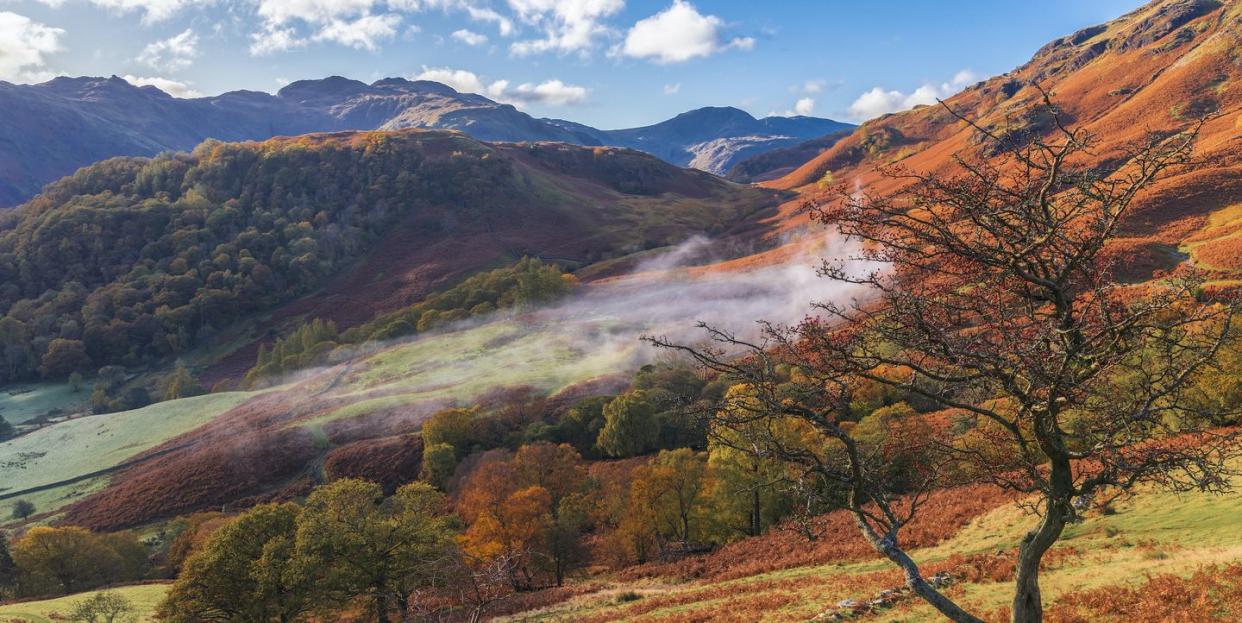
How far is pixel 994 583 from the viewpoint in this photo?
1872cm

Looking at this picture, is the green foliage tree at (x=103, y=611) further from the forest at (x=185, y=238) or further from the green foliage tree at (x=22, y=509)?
the forest at (x=185, y=238)

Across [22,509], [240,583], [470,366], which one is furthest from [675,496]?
[22,509]

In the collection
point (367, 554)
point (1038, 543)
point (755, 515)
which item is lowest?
point (755, 515)

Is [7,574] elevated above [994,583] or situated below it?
below

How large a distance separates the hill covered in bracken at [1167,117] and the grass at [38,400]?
138997 millimetres

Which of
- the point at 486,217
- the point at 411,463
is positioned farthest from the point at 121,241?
the point at 411,463

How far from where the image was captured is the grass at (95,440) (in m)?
81.6

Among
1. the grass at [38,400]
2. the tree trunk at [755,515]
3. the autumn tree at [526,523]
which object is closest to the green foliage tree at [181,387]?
the grass at [38,400]

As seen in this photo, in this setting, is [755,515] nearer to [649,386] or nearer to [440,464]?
[649,386]

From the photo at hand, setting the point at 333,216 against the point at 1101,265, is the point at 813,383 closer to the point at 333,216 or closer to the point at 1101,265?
the point at 1101,265

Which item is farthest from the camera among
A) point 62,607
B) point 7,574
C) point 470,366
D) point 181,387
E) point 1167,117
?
point 1167,117

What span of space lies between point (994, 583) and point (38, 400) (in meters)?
161

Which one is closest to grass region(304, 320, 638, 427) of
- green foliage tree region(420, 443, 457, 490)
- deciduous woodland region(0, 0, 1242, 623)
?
deciduous woodland region(0, 0, 1242, 623)

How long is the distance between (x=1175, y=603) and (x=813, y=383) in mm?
11393
